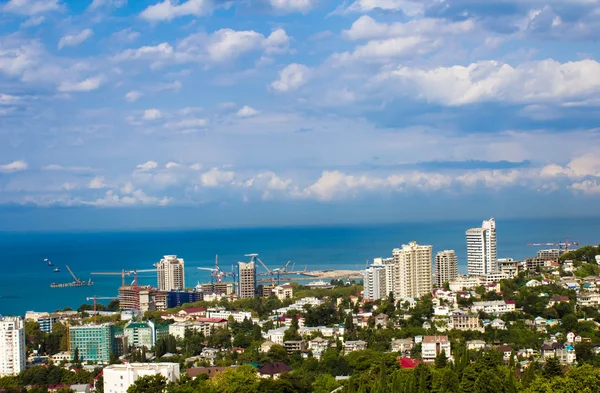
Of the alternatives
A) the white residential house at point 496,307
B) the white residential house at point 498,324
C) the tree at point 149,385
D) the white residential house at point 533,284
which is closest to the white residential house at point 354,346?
the white residential house at point 498,324

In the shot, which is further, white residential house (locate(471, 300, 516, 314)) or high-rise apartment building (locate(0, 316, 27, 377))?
white residential house (locate(471, 300, 516, 314))

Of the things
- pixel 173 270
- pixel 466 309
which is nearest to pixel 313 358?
pixel 466 309

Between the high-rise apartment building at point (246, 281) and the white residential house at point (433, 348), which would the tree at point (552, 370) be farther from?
the high-rise apartment building at point (246, 281)

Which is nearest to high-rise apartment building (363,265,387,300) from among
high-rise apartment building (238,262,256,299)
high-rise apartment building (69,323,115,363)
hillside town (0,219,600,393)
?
hillside town (0,219,600,393)

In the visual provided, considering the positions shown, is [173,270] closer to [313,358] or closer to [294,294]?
[294,294]

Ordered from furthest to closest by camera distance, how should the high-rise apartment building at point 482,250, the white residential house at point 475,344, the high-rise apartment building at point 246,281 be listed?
the high-rise apartment building at point 246,281
the high-rise apartment building at point 482,250
the white residential house at point 475,344

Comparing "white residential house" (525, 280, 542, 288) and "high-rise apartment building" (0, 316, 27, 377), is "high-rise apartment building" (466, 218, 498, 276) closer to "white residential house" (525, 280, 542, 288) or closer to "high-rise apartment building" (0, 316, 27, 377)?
"white residential house" (525, 280, 542, 288)
